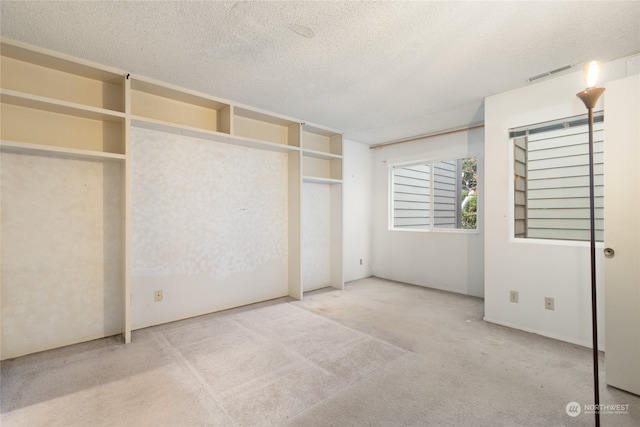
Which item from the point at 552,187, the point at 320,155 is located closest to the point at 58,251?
the point at 320,155

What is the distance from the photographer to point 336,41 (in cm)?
211

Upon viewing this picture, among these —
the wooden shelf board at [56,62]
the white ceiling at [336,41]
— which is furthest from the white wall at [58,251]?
the white ceiling at [336,41]

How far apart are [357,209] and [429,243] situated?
129 cm

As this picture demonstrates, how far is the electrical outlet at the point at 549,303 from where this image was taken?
2691 millimetres

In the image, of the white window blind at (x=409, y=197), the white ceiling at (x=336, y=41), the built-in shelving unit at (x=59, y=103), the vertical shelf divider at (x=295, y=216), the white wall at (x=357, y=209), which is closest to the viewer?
the white ceiling at (x=336, y=41)

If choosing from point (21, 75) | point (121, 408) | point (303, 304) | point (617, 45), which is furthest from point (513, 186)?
point (21, 75)

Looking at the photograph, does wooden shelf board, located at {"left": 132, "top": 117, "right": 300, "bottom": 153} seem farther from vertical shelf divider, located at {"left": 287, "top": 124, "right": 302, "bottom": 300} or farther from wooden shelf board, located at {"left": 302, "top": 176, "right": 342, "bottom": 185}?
wooden shelf board, located at {"left": 302, "top": 176, "right": 342, "bottom": 185}

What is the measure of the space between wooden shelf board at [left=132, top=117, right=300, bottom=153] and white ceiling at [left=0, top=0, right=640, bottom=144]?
15.9 inches

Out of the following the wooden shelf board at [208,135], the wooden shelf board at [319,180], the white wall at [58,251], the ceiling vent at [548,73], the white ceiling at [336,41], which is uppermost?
the white ceiling at [336,41]

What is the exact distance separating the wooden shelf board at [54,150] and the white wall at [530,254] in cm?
362

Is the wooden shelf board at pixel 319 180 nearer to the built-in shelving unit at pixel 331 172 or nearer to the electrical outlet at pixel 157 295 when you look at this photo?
the built-in shelving unit at pixel 331 172

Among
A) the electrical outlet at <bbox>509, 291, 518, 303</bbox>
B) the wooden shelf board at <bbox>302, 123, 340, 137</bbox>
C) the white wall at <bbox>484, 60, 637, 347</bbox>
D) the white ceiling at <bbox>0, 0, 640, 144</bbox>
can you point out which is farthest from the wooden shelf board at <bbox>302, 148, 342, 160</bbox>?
the electrical outlet at <bbox>509, 291, 518, 303</bbox>

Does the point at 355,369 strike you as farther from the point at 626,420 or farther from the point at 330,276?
the point at 330,276

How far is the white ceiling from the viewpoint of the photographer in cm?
179
